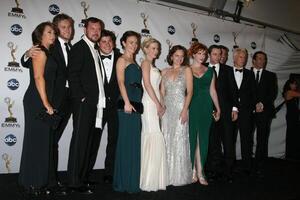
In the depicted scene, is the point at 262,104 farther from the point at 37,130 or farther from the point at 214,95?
the point at 37,130

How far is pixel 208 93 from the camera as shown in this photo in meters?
4.24

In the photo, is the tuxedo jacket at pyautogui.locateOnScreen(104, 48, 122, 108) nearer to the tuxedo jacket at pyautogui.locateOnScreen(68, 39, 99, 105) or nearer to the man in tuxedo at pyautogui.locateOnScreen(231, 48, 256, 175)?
the tuxedo jacket at pyautogui.locateOnScreen(68, 39, 99, 105)

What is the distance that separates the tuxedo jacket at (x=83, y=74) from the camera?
3385 mm

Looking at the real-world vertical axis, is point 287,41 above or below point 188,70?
above

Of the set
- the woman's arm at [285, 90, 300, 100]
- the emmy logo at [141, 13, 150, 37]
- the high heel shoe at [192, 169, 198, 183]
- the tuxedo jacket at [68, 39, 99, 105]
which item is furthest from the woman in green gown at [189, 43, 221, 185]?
the woman's arm at [285, 90, 300, 100]

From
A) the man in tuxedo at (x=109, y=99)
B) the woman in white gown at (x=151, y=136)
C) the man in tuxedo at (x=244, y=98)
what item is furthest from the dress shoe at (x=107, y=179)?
the man in tuxedo at (x=244, y=98)

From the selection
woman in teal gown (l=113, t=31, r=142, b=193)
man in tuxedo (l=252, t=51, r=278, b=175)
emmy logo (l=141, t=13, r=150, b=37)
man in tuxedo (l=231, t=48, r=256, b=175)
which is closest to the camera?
woman in teal gown (l=113, t=31, r=142, b=193)

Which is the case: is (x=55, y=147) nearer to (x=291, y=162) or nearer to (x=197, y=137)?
(x=197, y=137)

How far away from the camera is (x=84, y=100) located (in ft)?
11.1

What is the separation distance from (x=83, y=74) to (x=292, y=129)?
15.0ft

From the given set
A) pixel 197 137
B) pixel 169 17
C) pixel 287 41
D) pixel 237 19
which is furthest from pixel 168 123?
pixel 287 41

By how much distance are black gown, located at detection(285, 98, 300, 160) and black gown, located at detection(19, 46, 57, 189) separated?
479 cm

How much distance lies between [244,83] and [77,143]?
2520 millimetres

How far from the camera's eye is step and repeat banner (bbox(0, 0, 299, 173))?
159 inches
